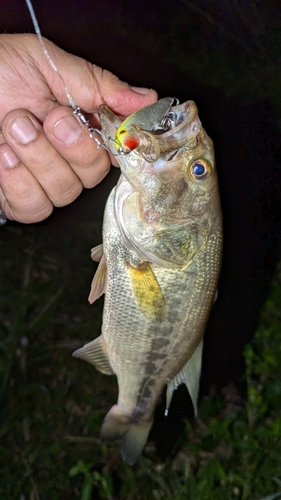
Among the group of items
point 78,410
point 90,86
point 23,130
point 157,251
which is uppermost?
point 90,86

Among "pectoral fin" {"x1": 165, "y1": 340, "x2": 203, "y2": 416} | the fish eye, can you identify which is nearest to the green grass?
"pectoral fin" {"x1": 165, "y1": 340, "x2": 203, "y2": 416}

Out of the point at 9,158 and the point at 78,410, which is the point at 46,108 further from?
the point at 78,410

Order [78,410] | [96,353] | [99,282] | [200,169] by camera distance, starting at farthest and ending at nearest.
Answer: [78,410] → [96,353] → [99,282] → [200,169]

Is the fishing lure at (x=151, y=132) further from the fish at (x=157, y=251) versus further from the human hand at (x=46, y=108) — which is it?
the human hand at (x=46, y=108)

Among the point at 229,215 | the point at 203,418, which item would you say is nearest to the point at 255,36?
the point at 229,215

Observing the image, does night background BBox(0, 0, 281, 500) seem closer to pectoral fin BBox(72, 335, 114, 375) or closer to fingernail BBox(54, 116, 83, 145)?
pectoral fin BBox(72, 335, 114, 375)

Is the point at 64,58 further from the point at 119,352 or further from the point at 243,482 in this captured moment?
the point at 243,482

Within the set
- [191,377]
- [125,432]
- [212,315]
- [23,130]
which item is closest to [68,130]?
[23,130]
